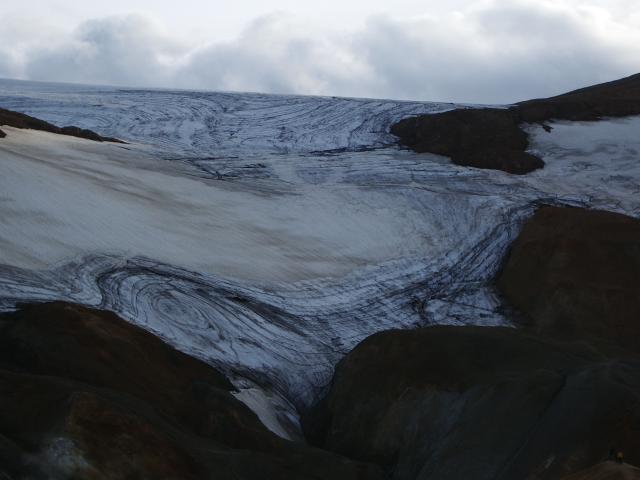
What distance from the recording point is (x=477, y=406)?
11.2 metres

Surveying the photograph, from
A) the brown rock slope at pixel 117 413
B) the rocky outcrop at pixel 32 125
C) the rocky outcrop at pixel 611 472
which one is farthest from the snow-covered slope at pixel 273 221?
the rocky outcrop at pixel 611 472

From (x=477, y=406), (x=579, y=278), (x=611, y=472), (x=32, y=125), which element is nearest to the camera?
(x=611, y=472)

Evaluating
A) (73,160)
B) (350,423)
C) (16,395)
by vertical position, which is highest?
(73,160)

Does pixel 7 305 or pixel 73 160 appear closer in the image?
pixel 7 305

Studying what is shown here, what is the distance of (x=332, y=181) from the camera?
25016 mm

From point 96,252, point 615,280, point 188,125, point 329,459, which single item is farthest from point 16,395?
point 188,125

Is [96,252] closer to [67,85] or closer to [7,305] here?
[7,305]

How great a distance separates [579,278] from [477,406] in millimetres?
8271

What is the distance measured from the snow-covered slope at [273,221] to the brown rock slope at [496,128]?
59 centimetres

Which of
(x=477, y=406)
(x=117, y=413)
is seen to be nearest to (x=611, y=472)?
(x=477, y=406)

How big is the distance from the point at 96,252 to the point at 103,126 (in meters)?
14.4

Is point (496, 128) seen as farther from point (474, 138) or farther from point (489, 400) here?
point (489, 400)

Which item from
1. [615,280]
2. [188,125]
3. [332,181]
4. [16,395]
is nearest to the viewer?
[16,395]

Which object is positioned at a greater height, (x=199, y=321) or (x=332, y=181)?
(x=332, y=181)
